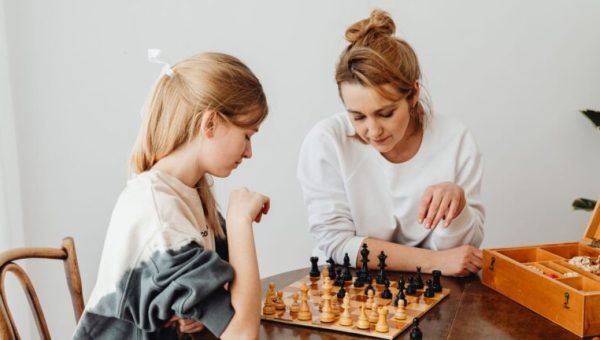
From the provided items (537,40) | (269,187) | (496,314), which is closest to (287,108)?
(269,187)

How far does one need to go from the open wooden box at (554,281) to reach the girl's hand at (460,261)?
0.11 metres

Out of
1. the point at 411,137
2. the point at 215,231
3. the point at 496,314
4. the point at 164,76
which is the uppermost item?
the point at 164,76

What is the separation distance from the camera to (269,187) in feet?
9.78

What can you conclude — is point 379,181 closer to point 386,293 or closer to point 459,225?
point 459,225

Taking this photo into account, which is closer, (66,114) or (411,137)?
(411,137)

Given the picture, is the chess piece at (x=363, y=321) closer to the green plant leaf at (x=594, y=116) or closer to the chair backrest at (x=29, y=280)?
the chair backrest at (x=29, y=280)

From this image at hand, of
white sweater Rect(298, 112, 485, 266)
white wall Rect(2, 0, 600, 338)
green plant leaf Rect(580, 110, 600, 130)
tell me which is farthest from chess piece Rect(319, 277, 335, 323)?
green plant leaf Rect(580, 110, 600, 130)

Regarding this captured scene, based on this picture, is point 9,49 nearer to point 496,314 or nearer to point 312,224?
point 312,224

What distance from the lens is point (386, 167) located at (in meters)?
2.07

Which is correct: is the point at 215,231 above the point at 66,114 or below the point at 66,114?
below

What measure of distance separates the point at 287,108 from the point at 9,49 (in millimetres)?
1218

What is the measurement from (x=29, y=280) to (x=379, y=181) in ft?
3.62

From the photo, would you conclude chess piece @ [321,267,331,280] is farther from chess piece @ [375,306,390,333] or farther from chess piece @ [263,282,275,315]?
chess piece @ [375,306,390,333]

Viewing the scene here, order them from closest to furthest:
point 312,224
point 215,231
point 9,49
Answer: point 215,231 < point 312,224 < point 9,49
